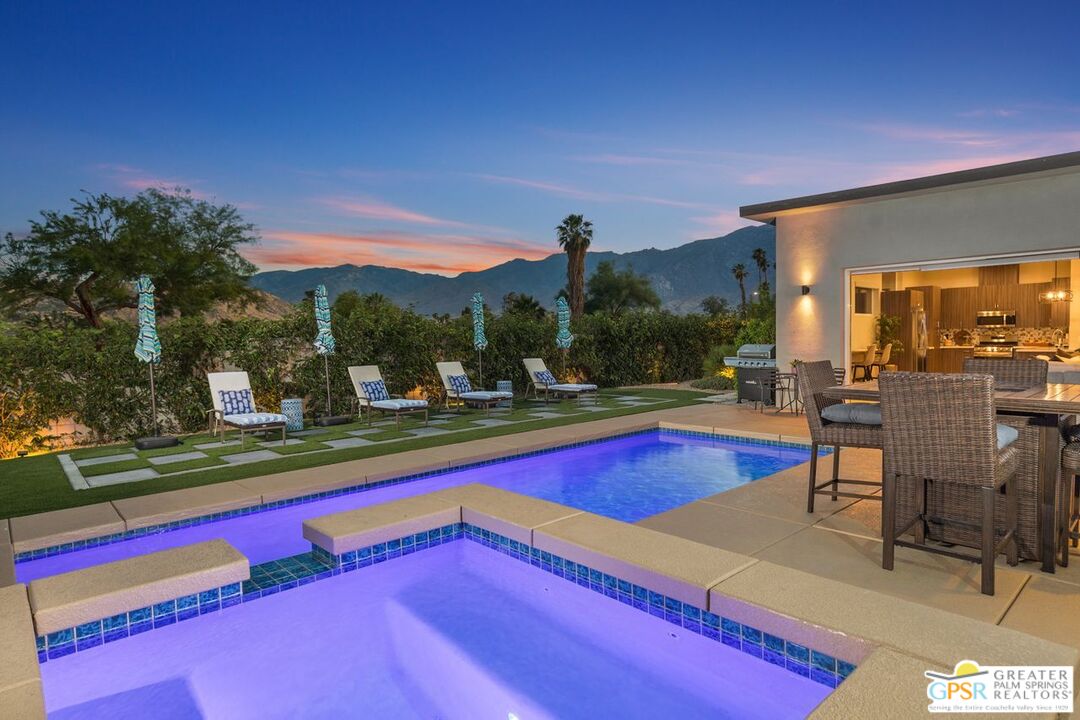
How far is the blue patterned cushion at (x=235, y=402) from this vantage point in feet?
25.5

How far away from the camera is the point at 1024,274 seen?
11109 mm

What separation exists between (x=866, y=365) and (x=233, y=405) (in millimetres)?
9609

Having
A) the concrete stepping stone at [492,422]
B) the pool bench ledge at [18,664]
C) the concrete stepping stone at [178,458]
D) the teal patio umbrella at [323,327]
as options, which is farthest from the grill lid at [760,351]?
the pool bench ledge at [18,664]

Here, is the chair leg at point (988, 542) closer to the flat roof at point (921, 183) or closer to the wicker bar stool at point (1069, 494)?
the wicker bar stool at point (1069, 494)

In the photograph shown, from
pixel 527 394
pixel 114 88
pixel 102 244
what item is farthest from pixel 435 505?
pixel 102 244

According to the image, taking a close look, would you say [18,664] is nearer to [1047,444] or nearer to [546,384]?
[1047,444]


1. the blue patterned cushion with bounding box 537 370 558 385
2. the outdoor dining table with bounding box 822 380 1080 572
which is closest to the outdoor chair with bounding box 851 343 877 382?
the blue patterned cushion with bounding box 537 370 558 385

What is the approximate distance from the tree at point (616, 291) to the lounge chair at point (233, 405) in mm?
40137

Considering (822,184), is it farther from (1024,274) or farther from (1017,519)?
(1017,519)

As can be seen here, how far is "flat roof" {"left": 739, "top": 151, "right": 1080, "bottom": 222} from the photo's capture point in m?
6.70

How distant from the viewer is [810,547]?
11.0ft

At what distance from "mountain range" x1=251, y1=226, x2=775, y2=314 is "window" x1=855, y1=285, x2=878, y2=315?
56.7 m

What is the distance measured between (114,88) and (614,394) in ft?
50.5

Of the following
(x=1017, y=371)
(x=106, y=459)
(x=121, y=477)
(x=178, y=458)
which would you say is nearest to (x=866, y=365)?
(x=1017, y=371)
